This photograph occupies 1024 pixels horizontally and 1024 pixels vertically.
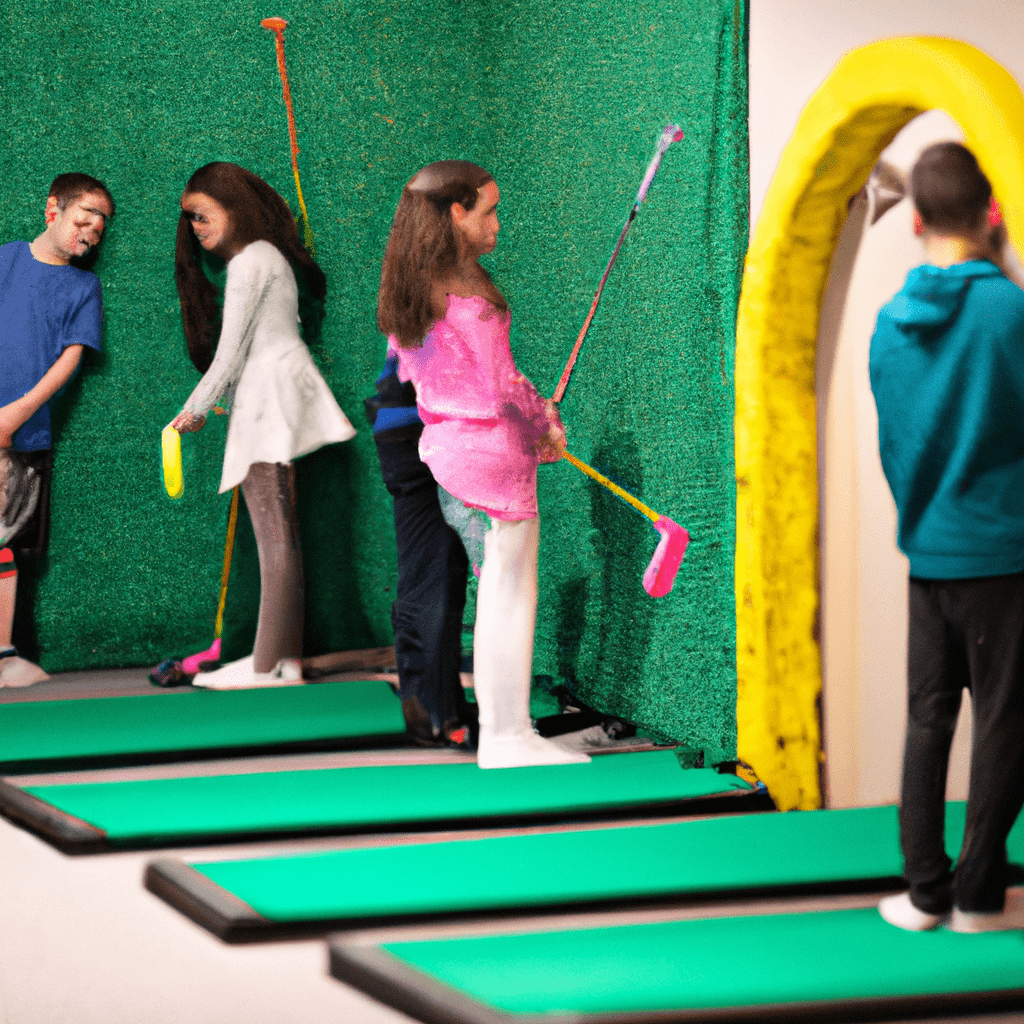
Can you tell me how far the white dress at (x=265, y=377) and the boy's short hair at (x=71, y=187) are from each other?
70cm

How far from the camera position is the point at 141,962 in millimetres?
2154

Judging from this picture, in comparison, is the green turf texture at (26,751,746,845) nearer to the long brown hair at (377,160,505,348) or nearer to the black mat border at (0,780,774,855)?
the black mat border at (0,780,774,855)

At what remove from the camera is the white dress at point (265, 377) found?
4.29 metres

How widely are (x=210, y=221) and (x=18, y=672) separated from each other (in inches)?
61.4

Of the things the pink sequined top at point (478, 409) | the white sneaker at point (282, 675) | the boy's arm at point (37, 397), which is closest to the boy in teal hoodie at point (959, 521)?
the pink sequined top at point (478, 409)

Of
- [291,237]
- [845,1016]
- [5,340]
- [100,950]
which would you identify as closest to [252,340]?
[291,237]

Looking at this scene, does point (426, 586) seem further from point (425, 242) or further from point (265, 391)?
point (265, 391)

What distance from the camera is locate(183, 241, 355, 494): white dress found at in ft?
14.1

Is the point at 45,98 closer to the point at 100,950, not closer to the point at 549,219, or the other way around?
the point at 549,219

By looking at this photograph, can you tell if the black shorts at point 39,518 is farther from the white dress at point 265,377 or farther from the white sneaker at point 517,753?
the white sneaker at point 517,753

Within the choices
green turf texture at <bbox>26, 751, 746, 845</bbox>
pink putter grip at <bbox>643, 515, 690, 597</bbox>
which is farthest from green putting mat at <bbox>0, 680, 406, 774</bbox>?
pink putter grip at <bbox>643, 515, 690, 597</bbox>

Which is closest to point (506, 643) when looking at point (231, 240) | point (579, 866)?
point (579, 866)

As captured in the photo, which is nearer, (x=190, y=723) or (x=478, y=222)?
(x=478, y=222)

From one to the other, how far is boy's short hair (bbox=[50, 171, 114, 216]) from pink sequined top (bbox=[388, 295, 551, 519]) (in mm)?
1969
